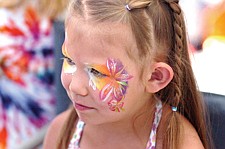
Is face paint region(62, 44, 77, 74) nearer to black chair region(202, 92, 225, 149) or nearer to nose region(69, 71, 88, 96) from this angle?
nose region(69, 71, 88, 96)

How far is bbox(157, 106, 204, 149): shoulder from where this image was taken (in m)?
1.05

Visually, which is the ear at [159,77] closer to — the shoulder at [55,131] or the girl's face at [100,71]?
the girl's face at [100,71]

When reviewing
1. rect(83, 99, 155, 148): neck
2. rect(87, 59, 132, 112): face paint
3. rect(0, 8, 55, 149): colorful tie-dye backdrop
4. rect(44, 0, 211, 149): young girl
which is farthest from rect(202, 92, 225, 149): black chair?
rect(0, 8, 55, 149): colorful tie-dye backdrop

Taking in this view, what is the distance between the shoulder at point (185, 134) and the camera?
1.05 m

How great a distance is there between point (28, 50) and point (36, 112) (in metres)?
0.20

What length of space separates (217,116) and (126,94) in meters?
0.26

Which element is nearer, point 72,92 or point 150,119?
point 72,92

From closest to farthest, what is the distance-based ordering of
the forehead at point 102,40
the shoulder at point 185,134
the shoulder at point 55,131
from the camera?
the forehead at point 102,40 < the shoulder at point 185,134 < the shoulder at point 55,131

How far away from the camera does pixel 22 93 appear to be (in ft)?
4.90

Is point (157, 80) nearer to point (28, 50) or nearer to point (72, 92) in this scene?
point (72, 92)

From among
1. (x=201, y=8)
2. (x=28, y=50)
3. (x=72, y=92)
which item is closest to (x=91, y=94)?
(x=72, y=92)

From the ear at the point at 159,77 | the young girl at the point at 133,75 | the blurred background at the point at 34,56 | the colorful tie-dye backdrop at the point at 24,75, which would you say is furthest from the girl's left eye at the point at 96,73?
the colorful tie-dye backdrop at the point at 24,75

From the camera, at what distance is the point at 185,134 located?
1.06 m

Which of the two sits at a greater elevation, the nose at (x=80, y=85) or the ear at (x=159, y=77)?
the nose at (x=80, y=85)
